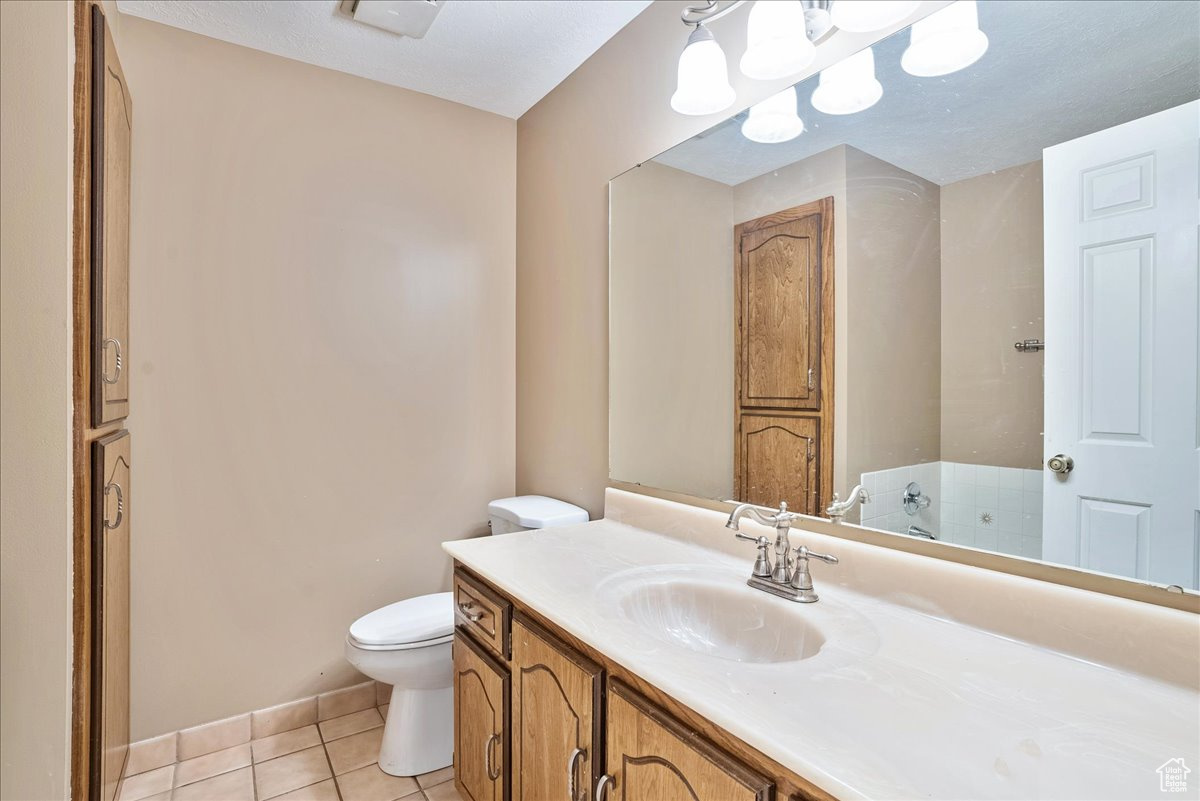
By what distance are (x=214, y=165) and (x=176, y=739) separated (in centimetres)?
193

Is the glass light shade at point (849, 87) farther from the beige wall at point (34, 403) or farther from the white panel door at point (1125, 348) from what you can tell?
the beige wall at point (34, 403)

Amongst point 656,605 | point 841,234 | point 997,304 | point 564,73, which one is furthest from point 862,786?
point 564,73

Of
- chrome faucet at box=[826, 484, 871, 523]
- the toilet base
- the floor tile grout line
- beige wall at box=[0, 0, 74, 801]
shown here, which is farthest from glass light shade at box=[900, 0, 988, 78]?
the floor tile grout line

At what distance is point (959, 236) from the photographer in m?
1.10

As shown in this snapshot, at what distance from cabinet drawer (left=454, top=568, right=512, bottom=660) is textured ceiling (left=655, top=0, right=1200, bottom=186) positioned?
128 cm

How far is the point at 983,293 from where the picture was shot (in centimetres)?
106

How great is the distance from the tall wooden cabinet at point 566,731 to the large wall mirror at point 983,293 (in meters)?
0.62

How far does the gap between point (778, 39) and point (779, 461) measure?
946 millimetres

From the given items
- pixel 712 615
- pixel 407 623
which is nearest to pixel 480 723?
pixel 407 623

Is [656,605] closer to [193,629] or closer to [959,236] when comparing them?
[959,236]

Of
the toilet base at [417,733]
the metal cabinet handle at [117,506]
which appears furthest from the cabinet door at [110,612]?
the toilet base at [417,733]

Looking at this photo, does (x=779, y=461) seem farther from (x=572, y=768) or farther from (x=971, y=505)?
(x=572, y=768)

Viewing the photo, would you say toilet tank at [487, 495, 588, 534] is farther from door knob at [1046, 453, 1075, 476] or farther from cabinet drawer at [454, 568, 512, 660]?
door knob at [1046, 453, 1075, 476]

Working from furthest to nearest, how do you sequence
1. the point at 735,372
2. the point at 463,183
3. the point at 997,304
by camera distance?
the point at 463,183
the point at 735,372
the point at 997,304
